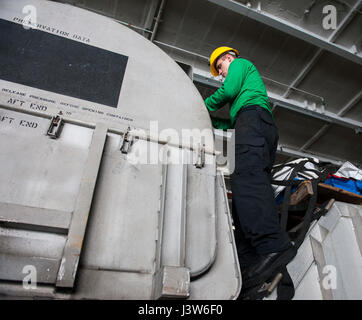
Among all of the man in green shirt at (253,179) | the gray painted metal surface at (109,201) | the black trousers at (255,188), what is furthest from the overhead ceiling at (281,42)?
the gray painted metal surface at (109,201)

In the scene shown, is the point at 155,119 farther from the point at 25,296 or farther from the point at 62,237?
the point at 25,296

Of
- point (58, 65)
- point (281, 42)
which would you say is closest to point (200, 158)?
point (58, 65)

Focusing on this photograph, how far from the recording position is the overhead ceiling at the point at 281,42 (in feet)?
12.4

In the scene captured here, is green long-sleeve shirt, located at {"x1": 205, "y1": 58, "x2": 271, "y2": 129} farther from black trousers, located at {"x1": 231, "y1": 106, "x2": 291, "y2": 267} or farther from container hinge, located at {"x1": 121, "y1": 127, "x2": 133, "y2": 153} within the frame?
container hinge, located at {"x1": 121, "y1": 127, "x2": 133, "y2": 153}

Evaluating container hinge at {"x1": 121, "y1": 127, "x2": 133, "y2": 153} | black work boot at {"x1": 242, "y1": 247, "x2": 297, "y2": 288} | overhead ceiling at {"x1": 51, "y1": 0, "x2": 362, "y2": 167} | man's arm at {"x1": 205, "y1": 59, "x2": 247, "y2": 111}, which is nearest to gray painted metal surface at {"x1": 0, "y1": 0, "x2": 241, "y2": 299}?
container hinge at {"x1": 121, "y1": 127, "x2": 133, "y2": 153}

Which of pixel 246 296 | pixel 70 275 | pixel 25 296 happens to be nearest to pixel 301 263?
pixel 246 296

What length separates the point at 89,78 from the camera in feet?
5.14

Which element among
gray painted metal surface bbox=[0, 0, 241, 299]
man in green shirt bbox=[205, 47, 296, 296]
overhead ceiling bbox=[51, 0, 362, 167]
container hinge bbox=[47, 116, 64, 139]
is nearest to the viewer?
gray painted metal surface bbox=[0, 0, 241, 299]

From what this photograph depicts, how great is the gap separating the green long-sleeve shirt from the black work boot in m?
1.12

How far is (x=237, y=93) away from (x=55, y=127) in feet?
4.72

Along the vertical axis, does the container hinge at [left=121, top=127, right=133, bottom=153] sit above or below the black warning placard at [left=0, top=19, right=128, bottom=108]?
below

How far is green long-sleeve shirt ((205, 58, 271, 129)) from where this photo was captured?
6.52 ft

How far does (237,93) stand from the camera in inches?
81.0

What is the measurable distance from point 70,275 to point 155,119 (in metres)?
1.00
